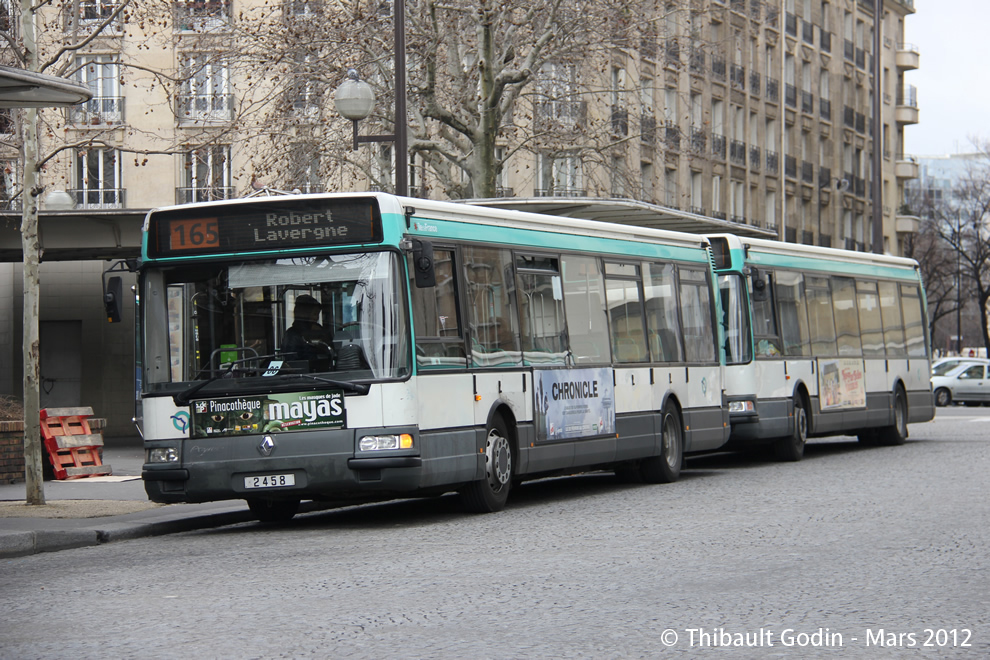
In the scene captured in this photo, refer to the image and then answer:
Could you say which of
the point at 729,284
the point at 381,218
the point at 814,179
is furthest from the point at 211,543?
the point at 814,179

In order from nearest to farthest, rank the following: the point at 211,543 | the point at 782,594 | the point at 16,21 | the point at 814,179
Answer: the point at 782,594, the point at 211,543, the point at 16,21, the point at 814,179

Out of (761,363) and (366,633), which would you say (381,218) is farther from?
(761,363)

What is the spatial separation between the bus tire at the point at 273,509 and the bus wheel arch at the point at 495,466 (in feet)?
5.54

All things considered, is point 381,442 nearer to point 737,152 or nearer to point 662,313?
point 662,313

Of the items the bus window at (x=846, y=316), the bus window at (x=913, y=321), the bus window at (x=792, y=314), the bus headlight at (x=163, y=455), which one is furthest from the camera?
the bus window at (x=913, y=321)

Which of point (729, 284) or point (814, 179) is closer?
point (729, 284)

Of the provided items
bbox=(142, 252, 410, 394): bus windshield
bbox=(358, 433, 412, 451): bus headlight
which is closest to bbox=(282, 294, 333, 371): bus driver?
bbox=(142, 252, 410, 394): bus windshield

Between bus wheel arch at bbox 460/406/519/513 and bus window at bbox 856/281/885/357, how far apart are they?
11.2m

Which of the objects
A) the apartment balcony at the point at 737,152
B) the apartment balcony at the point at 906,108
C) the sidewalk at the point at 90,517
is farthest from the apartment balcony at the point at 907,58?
the sidewalk at the point at 90,517

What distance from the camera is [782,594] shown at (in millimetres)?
8258

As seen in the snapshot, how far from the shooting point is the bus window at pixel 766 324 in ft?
68.0

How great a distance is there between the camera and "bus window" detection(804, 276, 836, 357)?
2231 cm

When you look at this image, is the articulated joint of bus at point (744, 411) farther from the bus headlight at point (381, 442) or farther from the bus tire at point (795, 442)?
the bus headlight at point (381, 442)

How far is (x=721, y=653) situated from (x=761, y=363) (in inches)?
565
